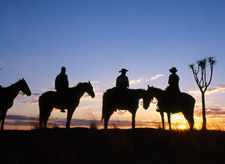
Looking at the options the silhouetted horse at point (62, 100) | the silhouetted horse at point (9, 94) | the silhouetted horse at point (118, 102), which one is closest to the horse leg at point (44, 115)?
the silhouetted horse at point (62, 100)

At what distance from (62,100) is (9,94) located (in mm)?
2936

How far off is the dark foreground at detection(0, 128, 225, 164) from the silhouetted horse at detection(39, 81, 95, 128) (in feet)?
7.50

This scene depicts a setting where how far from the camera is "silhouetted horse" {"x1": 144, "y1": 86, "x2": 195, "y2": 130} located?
15.5 meters

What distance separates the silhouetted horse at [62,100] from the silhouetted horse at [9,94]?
1.08 meters

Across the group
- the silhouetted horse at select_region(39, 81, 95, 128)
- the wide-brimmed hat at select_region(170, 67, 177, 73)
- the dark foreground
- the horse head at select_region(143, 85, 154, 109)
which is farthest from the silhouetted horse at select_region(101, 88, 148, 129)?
the wide-brimmed hat at select_region(170, 67, 177, 73)

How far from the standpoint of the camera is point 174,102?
1557 cm

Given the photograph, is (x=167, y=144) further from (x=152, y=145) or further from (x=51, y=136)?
(x=51, y=136)

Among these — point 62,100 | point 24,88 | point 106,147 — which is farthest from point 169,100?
point 24,88

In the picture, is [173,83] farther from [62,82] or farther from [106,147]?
[106,147]

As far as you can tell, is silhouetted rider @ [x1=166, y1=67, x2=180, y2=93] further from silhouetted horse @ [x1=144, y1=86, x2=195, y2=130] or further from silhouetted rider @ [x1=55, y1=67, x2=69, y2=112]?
silhouetted rider @ [x1=55, y1=67, x2=69, y2=112]

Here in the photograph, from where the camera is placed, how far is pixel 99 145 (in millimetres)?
10641

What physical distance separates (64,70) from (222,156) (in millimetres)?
9592

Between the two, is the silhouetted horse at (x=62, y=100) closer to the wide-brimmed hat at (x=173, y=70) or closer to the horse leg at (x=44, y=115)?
the horse leg at (x=44, y=115)

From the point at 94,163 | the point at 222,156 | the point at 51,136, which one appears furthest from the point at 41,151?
the point at 222,156
